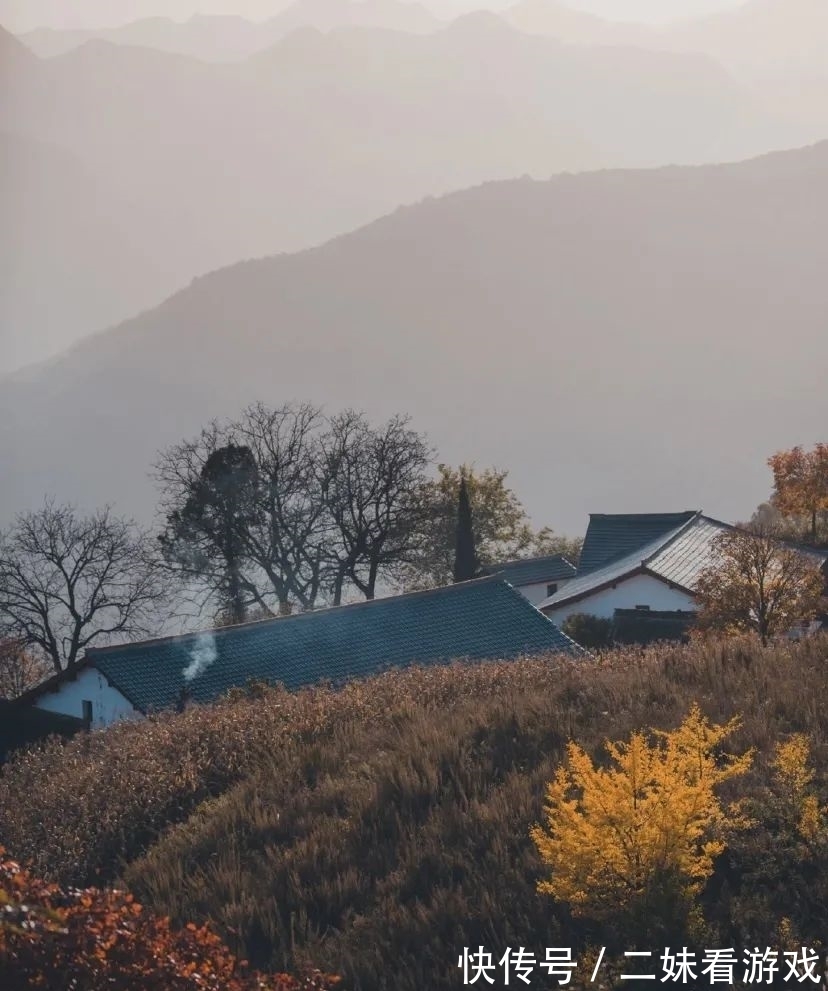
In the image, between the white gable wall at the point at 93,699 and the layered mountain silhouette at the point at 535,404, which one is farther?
the layered mountain silhouette at the point at 535,404

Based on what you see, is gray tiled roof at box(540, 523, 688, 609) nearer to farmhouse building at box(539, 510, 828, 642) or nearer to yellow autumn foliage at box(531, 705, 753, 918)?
farmhouse building at box(539, 510, 828, 642)

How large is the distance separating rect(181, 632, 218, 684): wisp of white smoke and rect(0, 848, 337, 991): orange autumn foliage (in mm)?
15923

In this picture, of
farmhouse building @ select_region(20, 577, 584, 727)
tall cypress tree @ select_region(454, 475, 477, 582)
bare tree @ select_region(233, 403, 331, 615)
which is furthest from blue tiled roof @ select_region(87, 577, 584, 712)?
tall cypress tree @ select_region(454, 475, 477, 582)

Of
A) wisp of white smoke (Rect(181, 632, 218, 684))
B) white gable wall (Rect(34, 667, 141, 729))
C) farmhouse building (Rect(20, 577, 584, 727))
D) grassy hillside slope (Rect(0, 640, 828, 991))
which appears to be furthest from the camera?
wisp of white smoke (Rect(181, 632, 218, 684))

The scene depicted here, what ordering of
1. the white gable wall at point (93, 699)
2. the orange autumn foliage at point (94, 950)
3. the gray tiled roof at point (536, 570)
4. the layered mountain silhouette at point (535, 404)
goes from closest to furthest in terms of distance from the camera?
the orange autumn foliage at point (94, 950) → the white gable wall at point (93, 699) → the gray tiled roof at point (536, 570) → the layered mountain silhouette at point (535, 404)

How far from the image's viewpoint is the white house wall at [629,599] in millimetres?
30297

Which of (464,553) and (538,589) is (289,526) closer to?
(464,553)

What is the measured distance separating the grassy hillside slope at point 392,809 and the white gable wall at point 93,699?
6654mm

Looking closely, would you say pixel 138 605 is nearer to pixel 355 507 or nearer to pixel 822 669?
pixel 355 507

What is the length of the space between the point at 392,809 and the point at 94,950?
4194 mm

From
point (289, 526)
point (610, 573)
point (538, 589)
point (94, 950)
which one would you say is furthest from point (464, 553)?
point (94, 950)

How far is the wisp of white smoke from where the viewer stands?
20.0m

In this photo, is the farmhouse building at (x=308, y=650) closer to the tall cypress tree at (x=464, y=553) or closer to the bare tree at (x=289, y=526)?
the bare tree at (x=289, y=526)

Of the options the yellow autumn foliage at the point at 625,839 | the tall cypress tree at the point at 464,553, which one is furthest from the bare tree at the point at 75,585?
the yellow autumn foliage at the point at 625,839
